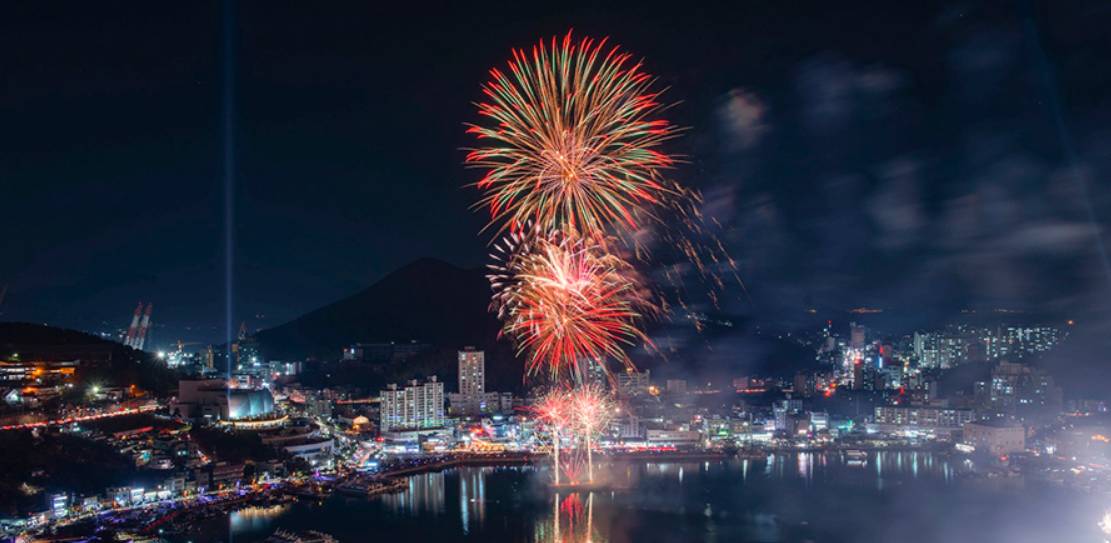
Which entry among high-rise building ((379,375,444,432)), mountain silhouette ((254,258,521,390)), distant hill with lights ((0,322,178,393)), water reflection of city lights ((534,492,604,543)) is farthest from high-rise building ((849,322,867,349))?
distant hill with lights ((0,322,178,393))

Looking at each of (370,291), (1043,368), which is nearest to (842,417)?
(1043,368)

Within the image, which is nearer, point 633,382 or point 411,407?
point 411,407

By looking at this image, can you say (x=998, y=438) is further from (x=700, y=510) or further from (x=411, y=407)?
(x=411, y=407)

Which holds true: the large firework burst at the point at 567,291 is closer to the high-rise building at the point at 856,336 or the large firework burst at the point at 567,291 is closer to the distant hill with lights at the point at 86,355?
the distant hill with lights at the point at 86,355

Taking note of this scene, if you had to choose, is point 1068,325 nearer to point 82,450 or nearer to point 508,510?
point 508,510

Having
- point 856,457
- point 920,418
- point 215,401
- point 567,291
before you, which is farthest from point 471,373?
point 567,291

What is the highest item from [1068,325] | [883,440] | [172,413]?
[1068,325]
